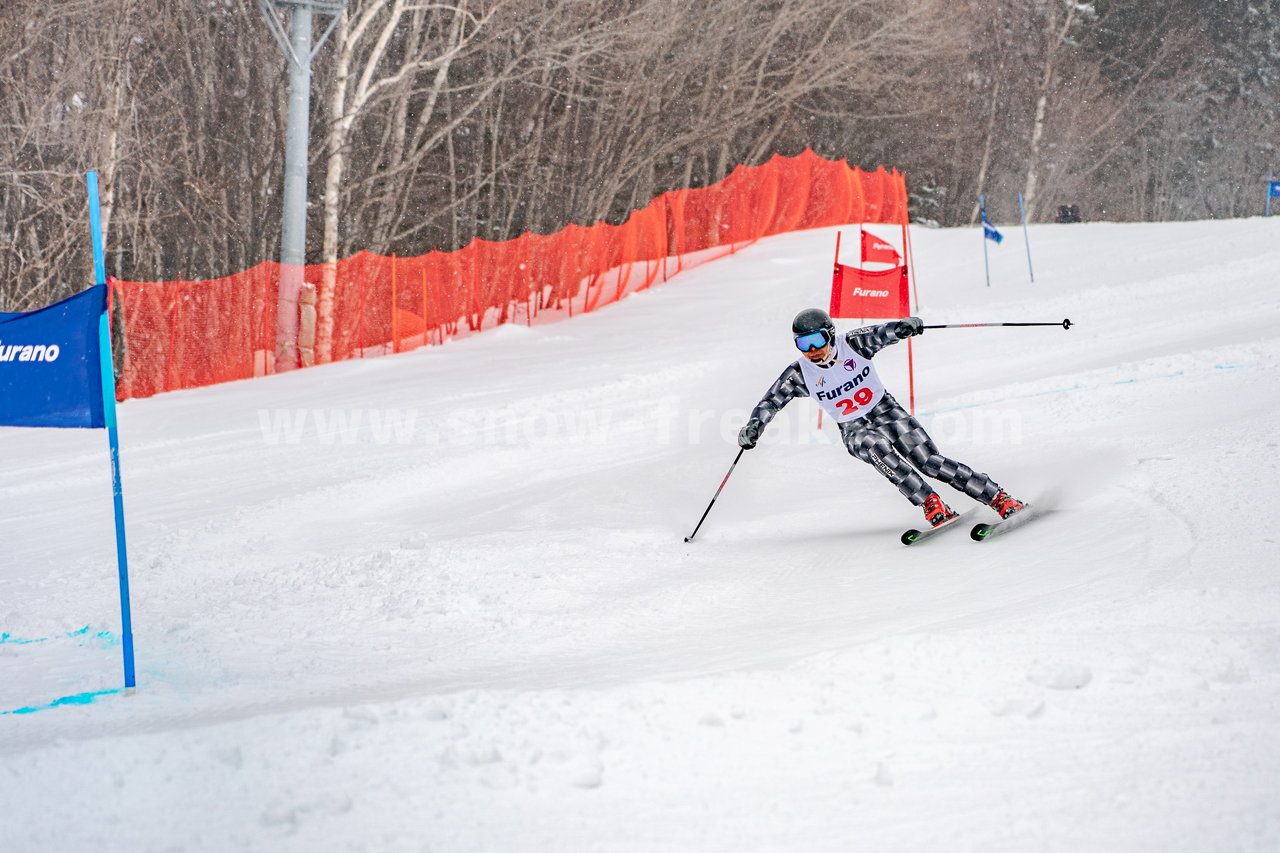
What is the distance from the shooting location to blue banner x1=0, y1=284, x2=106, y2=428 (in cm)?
472

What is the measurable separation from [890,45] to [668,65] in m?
5.63

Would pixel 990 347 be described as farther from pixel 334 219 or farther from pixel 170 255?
pixel 170 255

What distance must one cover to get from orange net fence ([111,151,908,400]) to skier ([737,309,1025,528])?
34.7 ft

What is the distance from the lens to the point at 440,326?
18141 millimetres

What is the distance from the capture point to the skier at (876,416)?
7.18 m

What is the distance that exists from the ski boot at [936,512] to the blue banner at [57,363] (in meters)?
4.66

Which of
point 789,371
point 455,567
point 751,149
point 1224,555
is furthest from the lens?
point 751,149

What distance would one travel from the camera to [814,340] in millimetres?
7277

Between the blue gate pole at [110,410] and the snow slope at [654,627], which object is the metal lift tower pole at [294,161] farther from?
the blue gate pole at [110,410]

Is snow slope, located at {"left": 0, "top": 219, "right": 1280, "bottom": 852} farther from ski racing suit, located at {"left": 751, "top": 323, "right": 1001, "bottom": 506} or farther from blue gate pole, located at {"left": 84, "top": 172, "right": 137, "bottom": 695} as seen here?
ski racing suit, located at {"left": 751, "top": 323, "right": 1001, "bottom": 506}

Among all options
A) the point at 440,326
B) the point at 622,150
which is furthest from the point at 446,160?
the point at 440,326

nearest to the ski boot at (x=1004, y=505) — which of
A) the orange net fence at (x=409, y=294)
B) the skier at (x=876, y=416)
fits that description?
the skier at (x=876, y=416)

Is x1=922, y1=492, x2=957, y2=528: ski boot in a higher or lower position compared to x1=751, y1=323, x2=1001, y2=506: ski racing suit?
lower

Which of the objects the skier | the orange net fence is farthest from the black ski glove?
the orange net fence
